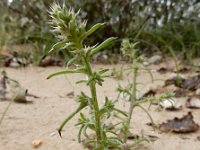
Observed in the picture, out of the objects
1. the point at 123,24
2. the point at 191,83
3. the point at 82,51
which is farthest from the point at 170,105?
the point at 123,24

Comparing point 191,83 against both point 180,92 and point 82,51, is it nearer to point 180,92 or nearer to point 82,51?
point 180,92

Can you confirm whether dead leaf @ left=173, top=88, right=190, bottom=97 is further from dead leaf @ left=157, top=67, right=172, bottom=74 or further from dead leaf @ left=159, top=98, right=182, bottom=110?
dead leaf @ left=157, top=67, right=172, bottom=74

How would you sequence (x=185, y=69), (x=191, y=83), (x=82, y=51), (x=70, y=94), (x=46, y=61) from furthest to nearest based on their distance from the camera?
1. (x=46, y=61)
2. (x=185, y=69)
3. (x=191, y=83)
4. (x=70, y=94)
5. (x=82, y=51)

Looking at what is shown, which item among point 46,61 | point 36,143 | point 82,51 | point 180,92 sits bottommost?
point 36,143

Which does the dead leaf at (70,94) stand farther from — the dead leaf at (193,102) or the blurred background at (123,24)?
the blurred background at (123,24)

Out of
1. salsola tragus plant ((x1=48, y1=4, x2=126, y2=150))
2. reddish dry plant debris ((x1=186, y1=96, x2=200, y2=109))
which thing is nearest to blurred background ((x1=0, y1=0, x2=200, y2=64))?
reddish dry plant debris ((x1=186, y1=96, x2=200, y2=109))

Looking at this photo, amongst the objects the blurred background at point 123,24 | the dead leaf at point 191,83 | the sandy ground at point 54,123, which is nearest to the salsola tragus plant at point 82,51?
the sandy ground at point 54,123
